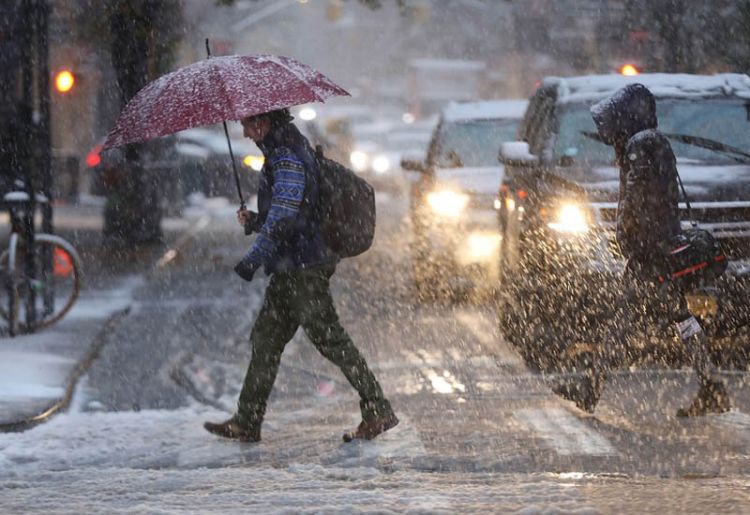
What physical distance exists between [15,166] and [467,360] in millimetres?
4766

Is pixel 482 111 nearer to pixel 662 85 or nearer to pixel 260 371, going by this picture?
pixel 662 85

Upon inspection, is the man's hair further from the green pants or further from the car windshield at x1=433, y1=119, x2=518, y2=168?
the car windshield at x1=433, y1=119, x2=518, y2=168

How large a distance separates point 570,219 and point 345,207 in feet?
8.11

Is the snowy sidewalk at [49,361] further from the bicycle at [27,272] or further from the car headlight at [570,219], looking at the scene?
the car headlight at [570,219]

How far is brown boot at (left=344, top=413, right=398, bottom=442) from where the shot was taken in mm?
7152

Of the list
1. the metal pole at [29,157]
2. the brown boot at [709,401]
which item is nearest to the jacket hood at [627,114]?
the brown boot at [709,401]

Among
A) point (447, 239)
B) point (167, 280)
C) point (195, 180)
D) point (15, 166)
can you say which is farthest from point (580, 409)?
point (195, 180)

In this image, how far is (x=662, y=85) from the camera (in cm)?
1032

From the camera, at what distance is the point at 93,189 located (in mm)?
25734

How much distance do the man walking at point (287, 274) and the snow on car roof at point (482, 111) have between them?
792 cm

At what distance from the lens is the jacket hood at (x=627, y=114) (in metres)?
7.53

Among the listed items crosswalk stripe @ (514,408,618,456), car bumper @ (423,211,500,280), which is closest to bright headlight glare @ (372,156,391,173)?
car bumper @ (423,211,500,280)

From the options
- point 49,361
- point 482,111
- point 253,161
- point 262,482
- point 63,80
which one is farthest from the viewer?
point 253,161

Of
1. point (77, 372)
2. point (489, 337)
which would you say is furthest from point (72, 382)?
point (489, 337)
